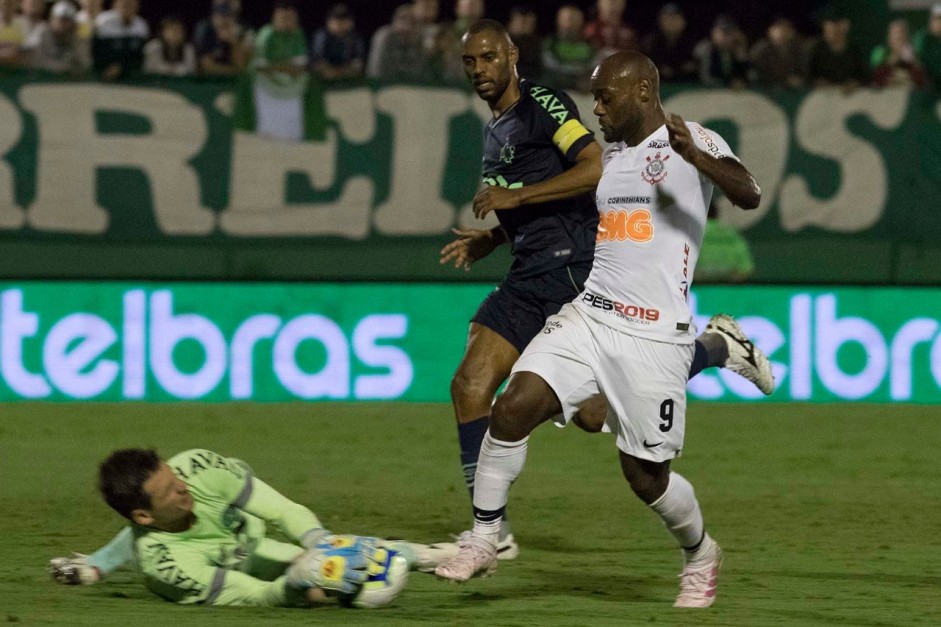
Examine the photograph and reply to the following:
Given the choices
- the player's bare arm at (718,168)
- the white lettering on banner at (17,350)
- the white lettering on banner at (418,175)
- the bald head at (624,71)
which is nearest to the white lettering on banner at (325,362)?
the white lettering on banner at (418,175)

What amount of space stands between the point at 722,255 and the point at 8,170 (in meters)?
5.75

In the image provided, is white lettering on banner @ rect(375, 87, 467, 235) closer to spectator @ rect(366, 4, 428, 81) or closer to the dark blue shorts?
spectator @ rect(366, 4, 428, 81)

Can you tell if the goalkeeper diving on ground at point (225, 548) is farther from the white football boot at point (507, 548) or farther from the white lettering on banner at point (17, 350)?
the white lettering on banner at point (17, 350)

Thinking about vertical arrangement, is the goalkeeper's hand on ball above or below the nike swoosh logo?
below

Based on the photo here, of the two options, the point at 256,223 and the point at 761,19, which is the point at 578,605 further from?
the point at 761,19

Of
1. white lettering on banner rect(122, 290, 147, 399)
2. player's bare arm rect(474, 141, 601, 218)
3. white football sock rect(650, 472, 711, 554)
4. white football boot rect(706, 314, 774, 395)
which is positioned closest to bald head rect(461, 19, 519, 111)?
player's bare arm rect(474, 141, 601, 218)

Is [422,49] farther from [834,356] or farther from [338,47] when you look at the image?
[834,356]

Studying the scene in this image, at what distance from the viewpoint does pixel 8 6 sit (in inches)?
562

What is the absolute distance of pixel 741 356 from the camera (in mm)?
7348

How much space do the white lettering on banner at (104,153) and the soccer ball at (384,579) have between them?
785cm

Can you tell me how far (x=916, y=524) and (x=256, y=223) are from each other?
6.69m

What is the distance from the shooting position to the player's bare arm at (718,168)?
5.62m

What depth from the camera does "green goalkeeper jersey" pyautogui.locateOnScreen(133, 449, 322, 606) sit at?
19.6 ft

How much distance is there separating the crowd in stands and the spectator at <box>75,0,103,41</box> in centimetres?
2
